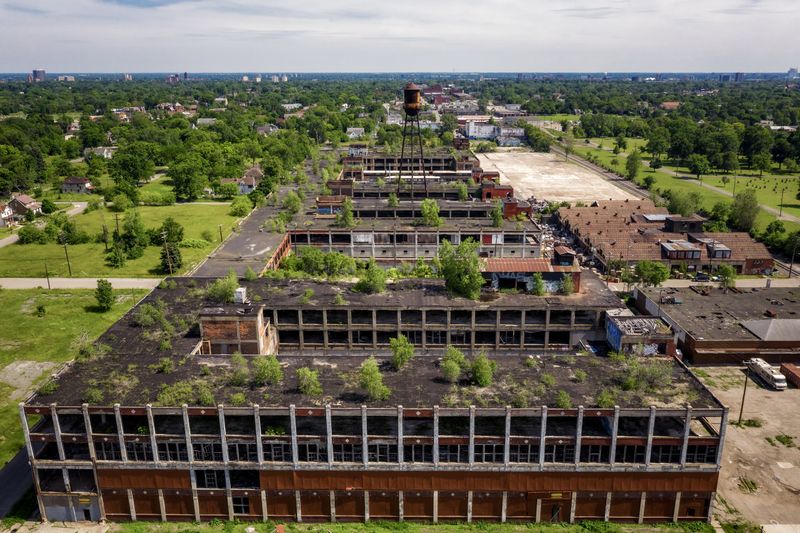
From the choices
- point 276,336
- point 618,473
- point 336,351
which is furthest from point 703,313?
point 276,336

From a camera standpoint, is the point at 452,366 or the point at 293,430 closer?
the point at 293,430

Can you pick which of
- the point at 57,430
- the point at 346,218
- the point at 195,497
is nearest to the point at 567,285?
the point at 346,218

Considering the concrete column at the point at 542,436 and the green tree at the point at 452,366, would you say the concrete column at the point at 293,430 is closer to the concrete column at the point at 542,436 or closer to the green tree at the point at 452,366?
the green tree at the point at 452,366

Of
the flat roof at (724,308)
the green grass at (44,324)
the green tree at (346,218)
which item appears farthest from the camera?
the green tree at (346,218)

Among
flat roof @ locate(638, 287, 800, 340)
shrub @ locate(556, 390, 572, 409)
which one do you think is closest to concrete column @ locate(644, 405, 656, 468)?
shrub @ locate(556, 390, 572, 409)

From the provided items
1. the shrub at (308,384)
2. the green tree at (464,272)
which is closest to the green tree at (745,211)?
the green tree at (464,272)

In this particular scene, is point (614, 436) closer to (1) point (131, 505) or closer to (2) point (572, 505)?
(2) point (572, 505)
